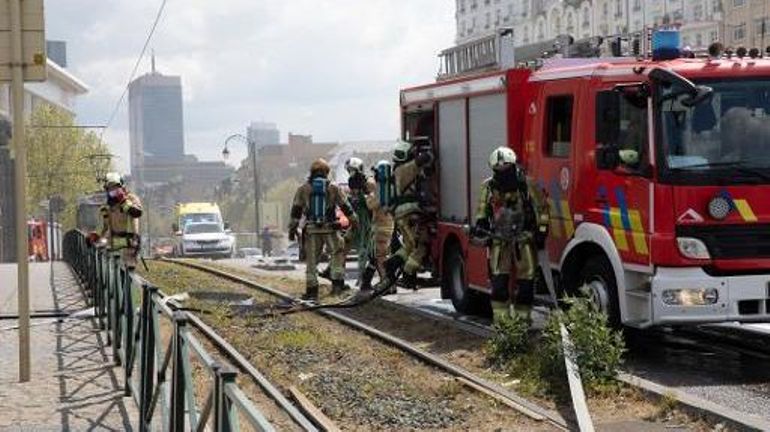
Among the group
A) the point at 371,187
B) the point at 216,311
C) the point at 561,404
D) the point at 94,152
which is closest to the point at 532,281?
the point at 561,404

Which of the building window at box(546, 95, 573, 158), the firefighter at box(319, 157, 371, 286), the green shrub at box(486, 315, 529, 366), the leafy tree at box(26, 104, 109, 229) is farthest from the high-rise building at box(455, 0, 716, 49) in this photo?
the green shrub at box(486, 315, 529, 366)

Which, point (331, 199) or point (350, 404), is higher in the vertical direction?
point (331, 199)

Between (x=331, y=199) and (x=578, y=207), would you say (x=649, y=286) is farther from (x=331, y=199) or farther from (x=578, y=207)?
(x=331, y=199)

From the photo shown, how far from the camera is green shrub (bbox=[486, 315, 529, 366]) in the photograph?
30.8ft

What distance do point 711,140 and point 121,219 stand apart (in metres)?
7.41

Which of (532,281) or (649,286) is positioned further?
(532,281)

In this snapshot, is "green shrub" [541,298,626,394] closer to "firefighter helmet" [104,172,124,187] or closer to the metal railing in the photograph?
the metal railing

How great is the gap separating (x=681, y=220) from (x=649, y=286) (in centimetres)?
60

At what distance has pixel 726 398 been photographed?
7.62 meters

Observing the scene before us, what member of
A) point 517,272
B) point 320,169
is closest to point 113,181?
point 320,169

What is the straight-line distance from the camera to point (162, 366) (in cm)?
596

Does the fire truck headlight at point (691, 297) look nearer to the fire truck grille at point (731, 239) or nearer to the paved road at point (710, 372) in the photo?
the fire truck grille at point (731, 239)

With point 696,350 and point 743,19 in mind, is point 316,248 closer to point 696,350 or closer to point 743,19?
point 696,350

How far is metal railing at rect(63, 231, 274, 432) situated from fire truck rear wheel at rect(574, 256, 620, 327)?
385 centimetres
